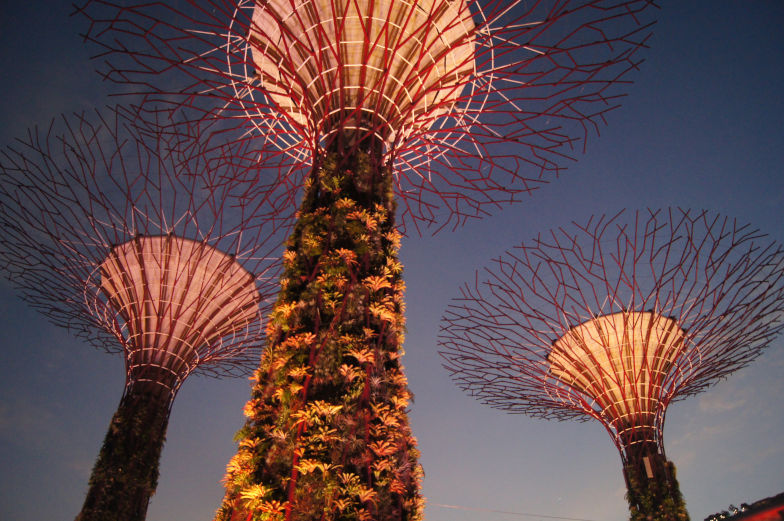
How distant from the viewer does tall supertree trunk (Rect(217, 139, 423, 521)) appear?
13.9 feet

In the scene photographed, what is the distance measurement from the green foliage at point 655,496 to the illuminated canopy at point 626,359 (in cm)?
117

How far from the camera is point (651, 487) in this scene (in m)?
Answer: 12.9

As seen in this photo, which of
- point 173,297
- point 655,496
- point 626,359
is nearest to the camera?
point 173,297

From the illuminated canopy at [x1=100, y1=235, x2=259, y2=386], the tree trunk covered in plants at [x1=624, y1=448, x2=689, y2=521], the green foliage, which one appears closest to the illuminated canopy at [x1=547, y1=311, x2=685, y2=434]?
the tree trunk covered in plants at [x1=624, y1=448, x2=689, y2=521]

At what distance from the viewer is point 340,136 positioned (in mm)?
6758

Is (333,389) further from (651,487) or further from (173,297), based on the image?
(651,487)

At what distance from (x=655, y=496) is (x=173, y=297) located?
42.6ft

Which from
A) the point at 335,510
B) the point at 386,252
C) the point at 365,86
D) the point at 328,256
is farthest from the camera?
the point at 365,86

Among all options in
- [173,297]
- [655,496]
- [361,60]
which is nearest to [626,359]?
[655,496]

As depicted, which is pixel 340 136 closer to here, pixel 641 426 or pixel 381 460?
pixel 381 460

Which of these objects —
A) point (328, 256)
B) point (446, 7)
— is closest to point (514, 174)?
point (446, 7)

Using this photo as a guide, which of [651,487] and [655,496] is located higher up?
[651,487]

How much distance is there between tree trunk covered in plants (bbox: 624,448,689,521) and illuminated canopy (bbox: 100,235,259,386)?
1104cm

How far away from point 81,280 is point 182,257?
246cm
